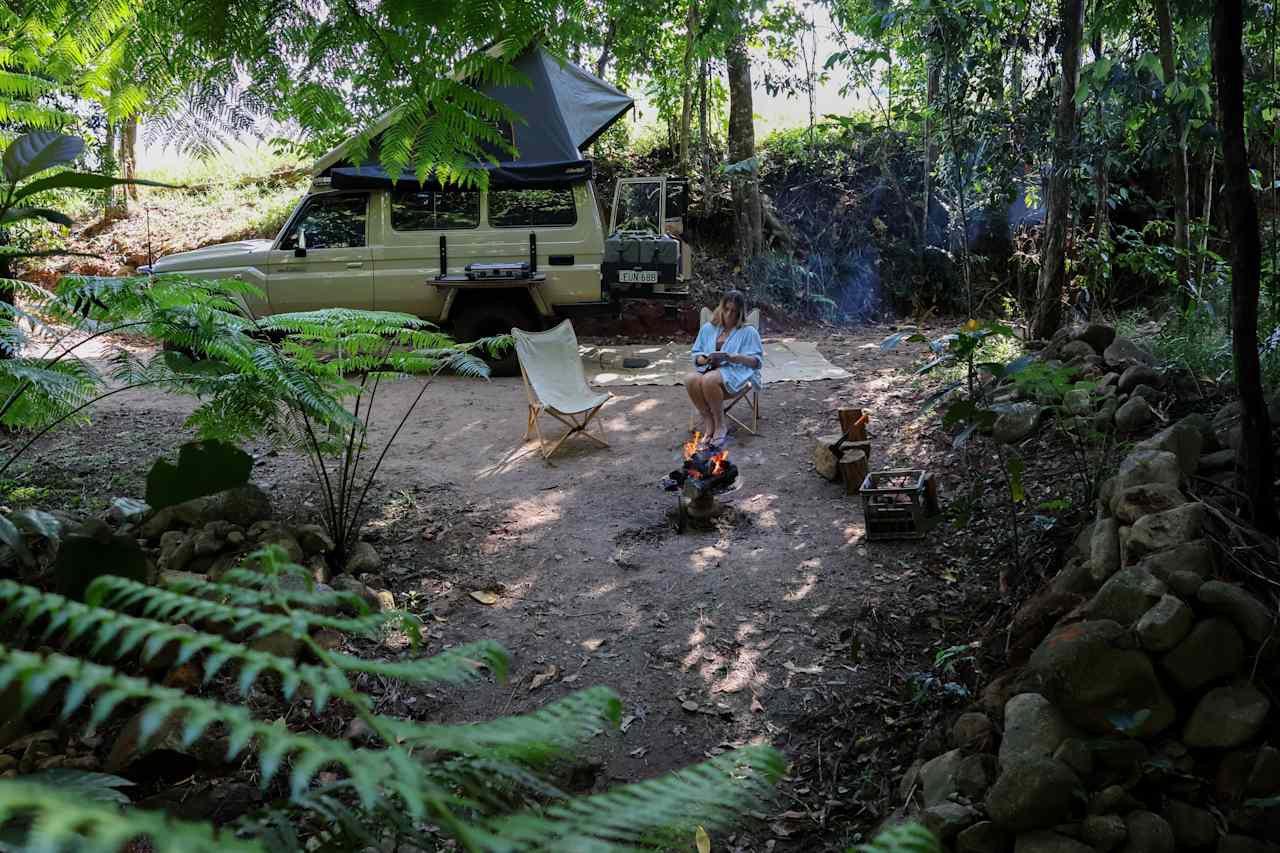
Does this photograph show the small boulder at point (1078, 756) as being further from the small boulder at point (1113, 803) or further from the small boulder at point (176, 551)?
the small boulder at point (176, 551)

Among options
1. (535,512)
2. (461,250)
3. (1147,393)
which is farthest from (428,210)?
(1147,393)

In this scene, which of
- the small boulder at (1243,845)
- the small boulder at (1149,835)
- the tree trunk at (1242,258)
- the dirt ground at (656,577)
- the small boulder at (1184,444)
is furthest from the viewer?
the small boulder at (1184,444)

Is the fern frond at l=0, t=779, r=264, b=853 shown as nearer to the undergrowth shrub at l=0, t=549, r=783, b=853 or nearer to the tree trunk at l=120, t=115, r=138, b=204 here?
the undergrowth shrub at l=0, t=549, r=783, b=853

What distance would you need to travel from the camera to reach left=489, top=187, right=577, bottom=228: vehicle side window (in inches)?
365

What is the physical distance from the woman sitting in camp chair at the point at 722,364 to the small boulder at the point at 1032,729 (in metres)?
3.86

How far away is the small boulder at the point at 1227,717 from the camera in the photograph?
8.87 feet

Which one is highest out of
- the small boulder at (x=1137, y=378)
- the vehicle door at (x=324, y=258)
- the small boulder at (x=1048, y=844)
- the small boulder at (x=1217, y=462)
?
the vehicle door at (x=324, y=258)

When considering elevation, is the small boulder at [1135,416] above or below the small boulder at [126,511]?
above

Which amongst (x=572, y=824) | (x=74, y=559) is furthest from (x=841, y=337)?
(x=572, y=824)

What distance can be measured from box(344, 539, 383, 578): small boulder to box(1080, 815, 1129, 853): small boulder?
136 inches

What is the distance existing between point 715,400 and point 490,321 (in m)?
3.26

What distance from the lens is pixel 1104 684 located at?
9.36 ft

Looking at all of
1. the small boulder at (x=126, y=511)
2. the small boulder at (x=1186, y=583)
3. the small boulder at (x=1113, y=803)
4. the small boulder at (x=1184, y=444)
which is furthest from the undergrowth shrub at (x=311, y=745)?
the small boulder at (x=1184, y=444)

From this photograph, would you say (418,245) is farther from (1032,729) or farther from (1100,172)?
(1032,729)
